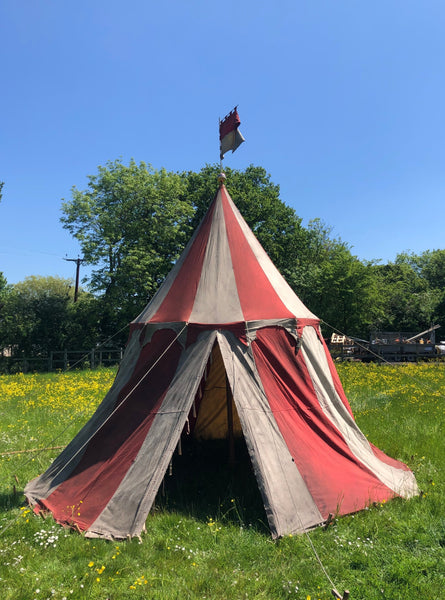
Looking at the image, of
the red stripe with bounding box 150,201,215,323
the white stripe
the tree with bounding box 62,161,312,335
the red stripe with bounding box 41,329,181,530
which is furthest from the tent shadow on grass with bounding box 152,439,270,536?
the tree with bounding box 62,161,312,335

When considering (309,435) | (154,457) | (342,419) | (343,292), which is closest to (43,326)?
(343,292)

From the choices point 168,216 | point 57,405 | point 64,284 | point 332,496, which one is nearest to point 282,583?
point 332,496

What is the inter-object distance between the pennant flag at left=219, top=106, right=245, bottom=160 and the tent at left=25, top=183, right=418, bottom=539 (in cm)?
162

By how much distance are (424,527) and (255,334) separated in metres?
2.96

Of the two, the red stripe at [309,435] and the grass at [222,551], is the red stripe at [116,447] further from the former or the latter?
the red stripe at [309,435]

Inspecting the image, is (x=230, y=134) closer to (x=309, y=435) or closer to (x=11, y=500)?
(x=309, y=435)

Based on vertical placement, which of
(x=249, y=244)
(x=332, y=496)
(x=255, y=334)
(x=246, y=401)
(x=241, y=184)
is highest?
(x=241, y=184)

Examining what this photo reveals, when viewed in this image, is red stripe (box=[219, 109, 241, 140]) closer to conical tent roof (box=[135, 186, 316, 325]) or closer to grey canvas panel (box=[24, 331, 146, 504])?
conical tent roof (box=[135, 186, 316, 325])

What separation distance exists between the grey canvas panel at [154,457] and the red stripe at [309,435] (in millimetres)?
872

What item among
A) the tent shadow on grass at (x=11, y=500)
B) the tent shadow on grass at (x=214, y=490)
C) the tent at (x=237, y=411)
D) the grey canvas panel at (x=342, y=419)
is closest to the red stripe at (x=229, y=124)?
the tent at (x=237, y=411)

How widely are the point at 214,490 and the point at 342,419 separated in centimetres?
218

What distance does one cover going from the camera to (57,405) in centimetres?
1159

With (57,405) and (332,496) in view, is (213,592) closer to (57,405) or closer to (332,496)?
(332,496)

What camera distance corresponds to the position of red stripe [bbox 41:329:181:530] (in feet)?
16.2
